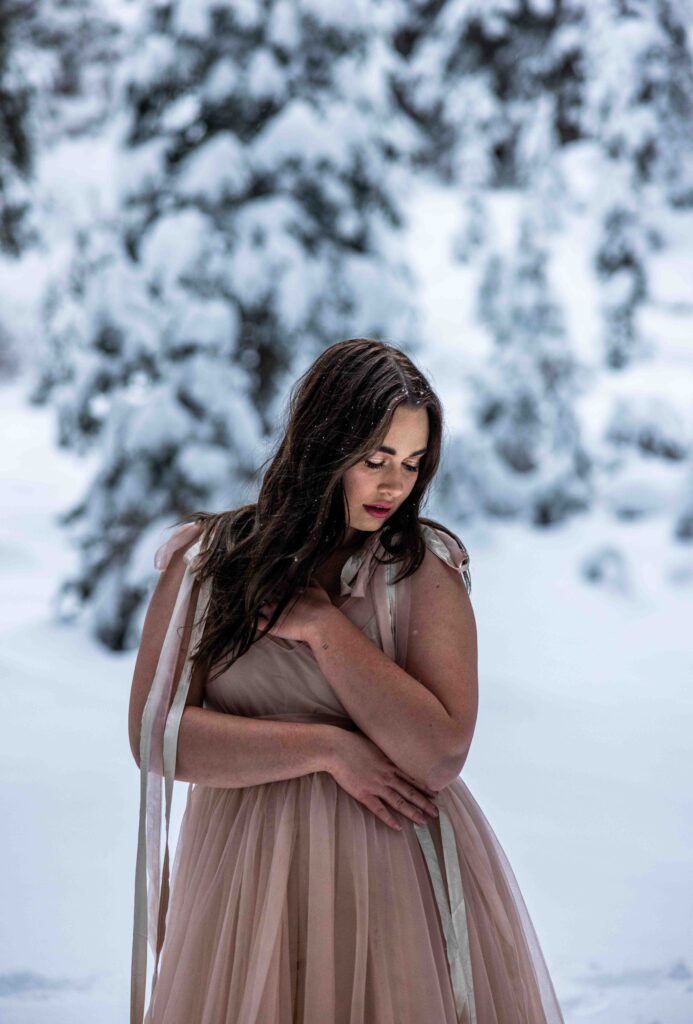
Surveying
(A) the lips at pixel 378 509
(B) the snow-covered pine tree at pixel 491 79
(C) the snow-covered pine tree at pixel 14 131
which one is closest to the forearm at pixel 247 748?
(A) the lips at pixel 378 509

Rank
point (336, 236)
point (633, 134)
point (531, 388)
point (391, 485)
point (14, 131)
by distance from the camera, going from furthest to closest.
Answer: point (531, 388), point (633, 134), point (14, 131), point (336, 236), point (391, 485)

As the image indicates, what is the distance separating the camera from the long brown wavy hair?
4.72 feet

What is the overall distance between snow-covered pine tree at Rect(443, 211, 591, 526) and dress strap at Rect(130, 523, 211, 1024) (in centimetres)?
625

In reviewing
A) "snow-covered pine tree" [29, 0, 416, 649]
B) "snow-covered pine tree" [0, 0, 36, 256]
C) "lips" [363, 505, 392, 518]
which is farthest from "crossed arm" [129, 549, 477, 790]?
"snow-covered pine tree" [0, 0, 36, 256]

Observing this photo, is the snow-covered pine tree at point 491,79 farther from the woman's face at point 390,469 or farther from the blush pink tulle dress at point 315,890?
the blush pink tulle dress at point 315,890

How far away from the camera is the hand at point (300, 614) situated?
55.5 inches

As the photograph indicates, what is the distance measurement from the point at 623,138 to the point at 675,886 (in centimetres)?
579

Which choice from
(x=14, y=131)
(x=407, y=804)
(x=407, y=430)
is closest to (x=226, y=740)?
(x=407, y=804)

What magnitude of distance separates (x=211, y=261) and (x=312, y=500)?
13.4 ft

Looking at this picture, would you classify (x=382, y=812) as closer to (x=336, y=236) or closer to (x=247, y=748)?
(x=247, y=748)

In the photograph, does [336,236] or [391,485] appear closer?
[391,485]

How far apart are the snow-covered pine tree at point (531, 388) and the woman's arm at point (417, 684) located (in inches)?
246

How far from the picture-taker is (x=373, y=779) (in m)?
1.38

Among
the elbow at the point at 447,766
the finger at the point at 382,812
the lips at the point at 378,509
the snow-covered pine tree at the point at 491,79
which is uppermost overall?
the snow-covered pine tree at the point at 491,79
